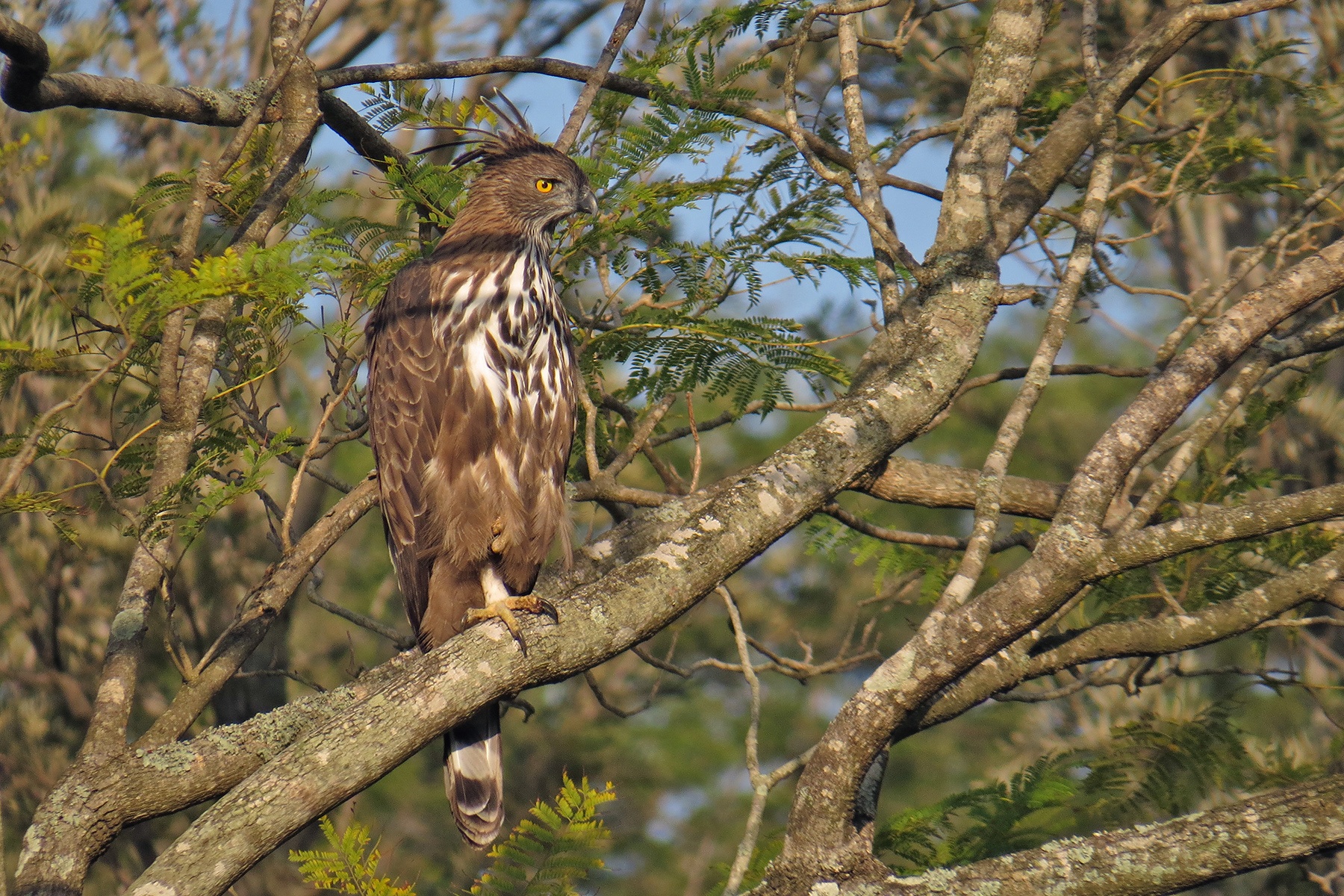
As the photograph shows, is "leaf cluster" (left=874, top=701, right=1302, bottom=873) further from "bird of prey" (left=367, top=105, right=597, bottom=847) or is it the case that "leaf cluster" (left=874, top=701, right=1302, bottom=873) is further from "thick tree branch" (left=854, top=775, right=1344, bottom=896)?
"bird of prey" (left=367, top=105, right=597, bottom=847)

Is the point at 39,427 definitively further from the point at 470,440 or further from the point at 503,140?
the point at 503,140

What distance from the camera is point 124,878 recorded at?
235 inches

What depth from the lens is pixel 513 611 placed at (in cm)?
333

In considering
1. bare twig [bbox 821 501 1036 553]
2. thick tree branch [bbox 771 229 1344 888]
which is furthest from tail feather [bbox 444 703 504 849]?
thick tree branch [bbox 771 229 1344 888]

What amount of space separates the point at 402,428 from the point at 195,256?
1026 millimetres

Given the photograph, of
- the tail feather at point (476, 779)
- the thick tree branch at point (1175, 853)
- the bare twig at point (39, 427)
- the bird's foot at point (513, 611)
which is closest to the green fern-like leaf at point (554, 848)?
the bird's foot at point (513, 611)

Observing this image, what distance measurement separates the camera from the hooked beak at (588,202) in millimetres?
4219

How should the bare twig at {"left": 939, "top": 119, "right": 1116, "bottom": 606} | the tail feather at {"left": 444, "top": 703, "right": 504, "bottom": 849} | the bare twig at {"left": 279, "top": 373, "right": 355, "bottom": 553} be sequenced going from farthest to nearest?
the tail feather at {"left": 444, "top": 703, "right": 504, "bottom": 849} < the bare twig at {"left": 279, "top": 373, "right": 355, "bottom": 553} < the bare twig at {"left": 939, "top": 119, "right": 1116, "bottom": 606}

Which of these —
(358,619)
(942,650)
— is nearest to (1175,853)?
(942,650)

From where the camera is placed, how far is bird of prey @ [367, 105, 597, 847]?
3850 mm

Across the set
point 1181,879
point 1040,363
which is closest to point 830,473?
point 1040,363

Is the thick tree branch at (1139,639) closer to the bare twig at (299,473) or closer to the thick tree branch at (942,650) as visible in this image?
the thick tree branch at (942,650)

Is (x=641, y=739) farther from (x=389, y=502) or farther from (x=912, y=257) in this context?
(x=912, y=257)

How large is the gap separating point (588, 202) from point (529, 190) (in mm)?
275
